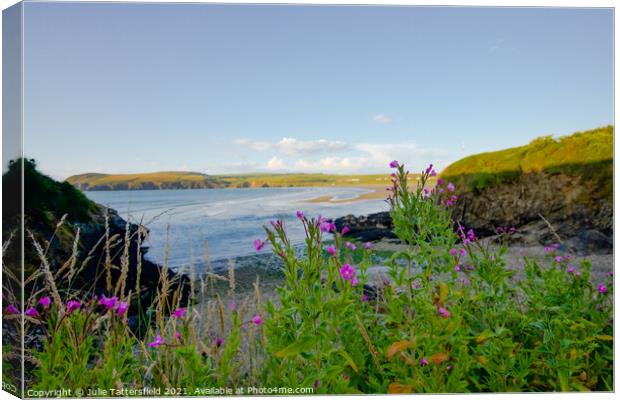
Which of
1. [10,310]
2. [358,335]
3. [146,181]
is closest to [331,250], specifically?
[358,335]

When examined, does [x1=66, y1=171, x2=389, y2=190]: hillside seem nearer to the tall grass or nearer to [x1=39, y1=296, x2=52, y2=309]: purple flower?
the tall grass

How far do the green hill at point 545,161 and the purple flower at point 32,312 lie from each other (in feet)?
10.1

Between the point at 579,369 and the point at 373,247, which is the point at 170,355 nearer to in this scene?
the point at 373,247

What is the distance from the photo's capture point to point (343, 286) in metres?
3.28

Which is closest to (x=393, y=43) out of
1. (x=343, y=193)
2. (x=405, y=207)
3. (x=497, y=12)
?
(x=497, y=12)

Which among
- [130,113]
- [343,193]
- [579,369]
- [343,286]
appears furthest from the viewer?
[343,193]

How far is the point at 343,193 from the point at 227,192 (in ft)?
3.09

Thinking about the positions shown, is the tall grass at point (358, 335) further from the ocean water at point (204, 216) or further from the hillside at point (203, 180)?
the hillside at point (203, 180)

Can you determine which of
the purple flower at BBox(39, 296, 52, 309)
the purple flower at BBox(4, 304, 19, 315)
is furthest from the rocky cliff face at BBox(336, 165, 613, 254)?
the purple flower at BBox(4, 304, 19, 315)

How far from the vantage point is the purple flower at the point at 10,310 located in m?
3.84

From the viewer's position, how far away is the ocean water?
418 centimetres

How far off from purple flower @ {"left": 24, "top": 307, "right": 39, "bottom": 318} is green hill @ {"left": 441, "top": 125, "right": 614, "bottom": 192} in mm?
3071

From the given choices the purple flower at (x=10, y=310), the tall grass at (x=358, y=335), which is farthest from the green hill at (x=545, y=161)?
the purple flower at (x=10, y=310)

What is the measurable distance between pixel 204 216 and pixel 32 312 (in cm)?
138
